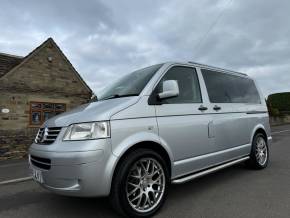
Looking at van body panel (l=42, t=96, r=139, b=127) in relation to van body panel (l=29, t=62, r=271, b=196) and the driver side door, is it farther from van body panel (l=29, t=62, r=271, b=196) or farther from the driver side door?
the driver side door

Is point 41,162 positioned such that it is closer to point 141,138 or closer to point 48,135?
point 48,135

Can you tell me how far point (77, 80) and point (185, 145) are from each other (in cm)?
1365

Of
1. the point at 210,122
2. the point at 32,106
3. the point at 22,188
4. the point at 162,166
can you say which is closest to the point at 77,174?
the point at 162,166

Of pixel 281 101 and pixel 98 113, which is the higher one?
pixel 281 101

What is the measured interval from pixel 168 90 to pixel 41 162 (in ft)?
5.80

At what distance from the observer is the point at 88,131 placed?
3002mm

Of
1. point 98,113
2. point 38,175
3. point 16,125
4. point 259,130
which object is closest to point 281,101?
point 16,125

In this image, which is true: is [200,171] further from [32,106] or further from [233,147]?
[32,106]

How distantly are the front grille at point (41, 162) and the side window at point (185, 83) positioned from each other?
1731 millimetres

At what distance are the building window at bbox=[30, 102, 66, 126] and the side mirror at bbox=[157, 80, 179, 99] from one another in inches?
472

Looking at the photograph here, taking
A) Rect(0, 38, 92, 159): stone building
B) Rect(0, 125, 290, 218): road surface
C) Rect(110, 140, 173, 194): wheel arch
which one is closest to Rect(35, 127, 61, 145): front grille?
Rect(110, 140, 173, 194): wheel arch

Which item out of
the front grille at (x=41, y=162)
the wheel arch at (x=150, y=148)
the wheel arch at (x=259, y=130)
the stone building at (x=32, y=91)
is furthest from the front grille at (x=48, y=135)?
the stone building at (x=32, y=91)

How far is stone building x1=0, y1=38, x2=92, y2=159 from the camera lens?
1284 cm

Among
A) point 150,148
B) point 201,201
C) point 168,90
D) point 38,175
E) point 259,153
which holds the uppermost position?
point 168,90
